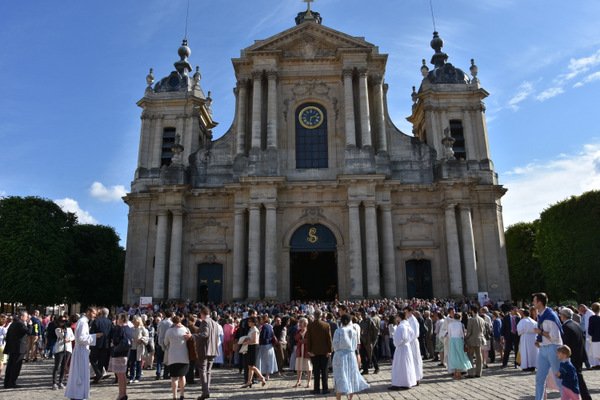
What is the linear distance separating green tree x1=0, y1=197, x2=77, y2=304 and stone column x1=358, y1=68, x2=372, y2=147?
24.4m

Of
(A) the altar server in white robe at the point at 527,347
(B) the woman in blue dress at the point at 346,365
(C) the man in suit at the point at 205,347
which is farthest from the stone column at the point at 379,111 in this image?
(B) the woman in blue dress at the point at 346,365

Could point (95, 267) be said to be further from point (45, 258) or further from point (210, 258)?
point (210, 258)

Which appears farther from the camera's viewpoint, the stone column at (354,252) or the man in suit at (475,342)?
the stone column at (354,252)

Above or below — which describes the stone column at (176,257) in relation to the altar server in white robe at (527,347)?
above

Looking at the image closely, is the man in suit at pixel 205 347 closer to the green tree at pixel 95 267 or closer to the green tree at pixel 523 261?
the green tree at pixel 95 267

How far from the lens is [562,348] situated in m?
6.79

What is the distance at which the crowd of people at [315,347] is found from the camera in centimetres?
838

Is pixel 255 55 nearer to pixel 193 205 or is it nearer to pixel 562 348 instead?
pixel 193 205

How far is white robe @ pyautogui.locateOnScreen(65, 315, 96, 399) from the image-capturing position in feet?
29.0

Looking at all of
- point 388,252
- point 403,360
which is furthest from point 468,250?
point 403,360

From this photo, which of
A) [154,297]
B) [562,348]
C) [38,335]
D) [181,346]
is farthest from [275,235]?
[562,348]

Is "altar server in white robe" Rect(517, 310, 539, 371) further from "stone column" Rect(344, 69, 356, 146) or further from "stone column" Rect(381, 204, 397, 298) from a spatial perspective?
"stone column" Rect(344, 69, 356, 146)

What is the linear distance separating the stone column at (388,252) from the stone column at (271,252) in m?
6.28

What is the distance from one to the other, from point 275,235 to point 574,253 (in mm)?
21614
